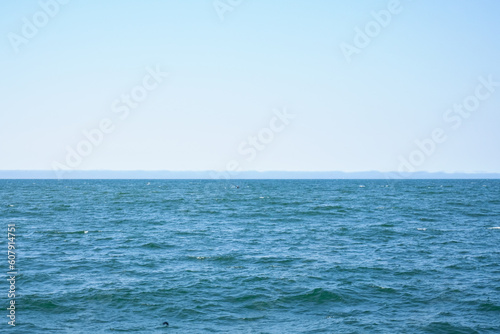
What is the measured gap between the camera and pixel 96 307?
19328 millimetres

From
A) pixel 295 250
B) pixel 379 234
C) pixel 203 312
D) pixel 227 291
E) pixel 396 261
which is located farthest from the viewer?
pixel 379 234

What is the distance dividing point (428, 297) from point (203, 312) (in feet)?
35.1

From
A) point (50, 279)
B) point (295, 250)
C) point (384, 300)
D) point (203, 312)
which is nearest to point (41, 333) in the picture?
point (203, 312)

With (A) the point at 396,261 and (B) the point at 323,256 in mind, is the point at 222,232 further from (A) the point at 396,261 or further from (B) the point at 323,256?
(A) the point at 396,261

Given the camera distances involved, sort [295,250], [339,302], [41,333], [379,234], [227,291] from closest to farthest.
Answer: [41,333], [339,302], [227,291], [295,250], [379,234]

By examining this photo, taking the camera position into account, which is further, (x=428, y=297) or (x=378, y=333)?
(x=428, y=297)

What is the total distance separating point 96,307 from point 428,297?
15.4 m

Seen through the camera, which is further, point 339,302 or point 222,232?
point 222,232

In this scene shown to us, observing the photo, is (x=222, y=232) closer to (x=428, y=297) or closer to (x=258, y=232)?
(x=258, y=232)

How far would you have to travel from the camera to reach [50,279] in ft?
77.7

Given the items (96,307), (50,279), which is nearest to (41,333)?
(96,307)

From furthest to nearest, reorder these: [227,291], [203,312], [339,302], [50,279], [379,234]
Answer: [379,234] → [50,279] → [227,291] → [339,302] → [203,312]

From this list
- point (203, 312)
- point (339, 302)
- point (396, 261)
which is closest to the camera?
point (203, 312)

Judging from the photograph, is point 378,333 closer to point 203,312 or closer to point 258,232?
point 203,312
